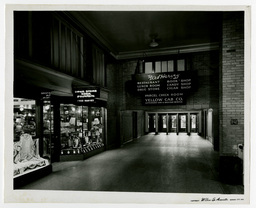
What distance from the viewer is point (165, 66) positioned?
28.1ft

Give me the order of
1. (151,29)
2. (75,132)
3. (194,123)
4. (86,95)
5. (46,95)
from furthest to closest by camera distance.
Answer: (194,123), (75,132), (151,29), (86,95), (46,95)

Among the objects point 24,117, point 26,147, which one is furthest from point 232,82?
point 26,147

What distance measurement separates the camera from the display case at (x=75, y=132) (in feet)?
22.7

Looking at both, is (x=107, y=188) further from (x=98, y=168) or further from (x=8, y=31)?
(x=8, y=31)

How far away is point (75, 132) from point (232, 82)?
5.84 metres

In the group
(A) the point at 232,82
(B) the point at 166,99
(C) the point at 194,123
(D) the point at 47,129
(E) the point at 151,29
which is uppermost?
(E) the point at 151,29

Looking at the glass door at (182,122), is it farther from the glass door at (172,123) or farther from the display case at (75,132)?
the display case at (75,132)

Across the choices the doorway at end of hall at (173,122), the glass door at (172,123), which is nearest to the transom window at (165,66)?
the doorway at end of hall at (173,122)

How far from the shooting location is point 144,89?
26.1 feet

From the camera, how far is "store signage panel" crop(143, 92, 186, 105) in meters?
7.95

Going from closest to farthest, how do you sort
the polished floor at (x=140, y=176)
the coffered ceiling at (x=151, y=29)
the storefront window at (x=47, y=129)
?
the polished floor at (x=140, y=176)
the storefront window at (x=47, y=129)
the coffered ceiling at (x=151, y=29)

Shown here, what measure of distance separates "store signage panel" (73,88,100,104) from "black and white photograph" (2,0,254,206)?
0.03m

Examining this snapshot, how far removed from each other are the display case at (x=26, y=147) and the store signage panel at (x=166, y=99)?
486cm

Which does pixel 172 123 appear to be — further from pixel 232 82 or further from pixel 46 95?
pixel 46 95
